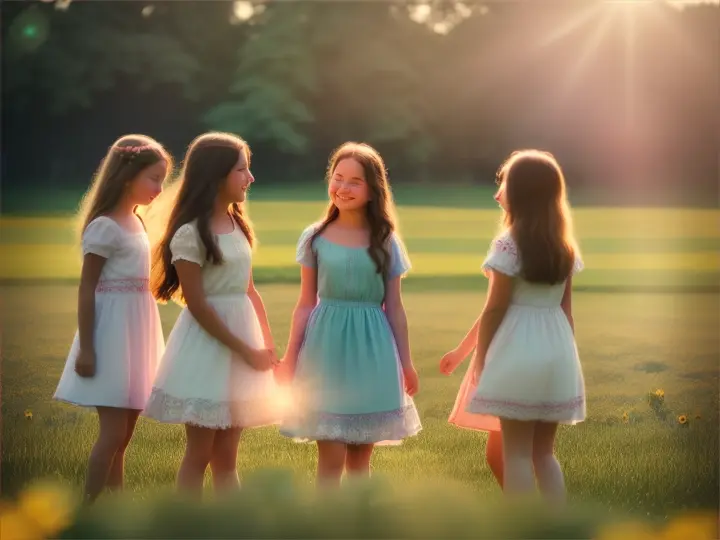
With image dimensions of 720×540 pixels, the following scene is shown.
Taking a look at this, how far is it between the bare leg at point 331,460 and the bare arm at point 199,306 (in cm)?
47

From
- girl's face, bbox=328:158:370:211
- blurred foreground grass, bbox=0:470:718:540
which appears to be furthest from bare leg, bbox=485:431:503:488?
blurred foreground grass, bbox=0:470:718:540

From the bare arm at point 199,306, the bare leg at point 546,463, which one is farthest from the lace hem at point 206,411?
the bare leg at point 546,463

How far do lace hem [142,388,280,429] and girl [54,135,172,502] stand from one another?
0.54 ft

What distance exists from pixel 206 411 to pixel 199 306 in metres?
0.38

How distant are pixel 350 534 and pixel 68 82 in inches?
469

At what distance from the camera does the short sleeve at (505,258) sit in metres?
3.69

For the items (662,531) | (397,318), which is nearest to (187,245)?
(397,318)

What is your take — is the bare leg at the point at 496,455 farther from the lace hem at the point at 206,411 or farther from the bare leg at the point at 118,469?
the bare leg at the point at 118,469

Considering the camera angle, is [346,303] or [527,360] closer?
[527,360]

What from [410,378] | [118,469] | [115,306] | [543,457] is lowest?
[118,469]

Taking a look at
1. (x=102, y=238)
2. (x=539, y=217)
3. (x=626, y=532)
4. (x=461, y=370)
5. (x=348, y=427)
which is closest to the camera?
(x=626, y=532)

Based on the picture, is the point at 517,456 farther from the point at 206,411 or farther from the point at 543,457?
the point at 206,411

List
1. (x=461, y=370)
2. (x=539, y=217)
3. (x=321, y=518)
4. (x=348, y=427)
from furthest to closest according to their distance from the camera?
(x=461, y=370), (x=348, y=427), (x=539, y=217), (x=321, y=518)

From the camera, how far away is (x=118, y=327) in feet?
12.9
